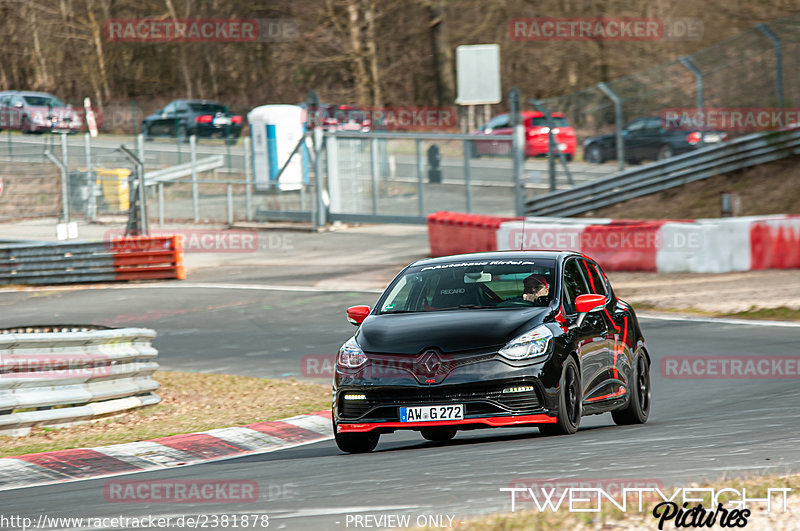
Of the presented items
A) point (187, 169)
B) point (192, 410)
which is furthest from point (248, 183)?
point (192, 410)

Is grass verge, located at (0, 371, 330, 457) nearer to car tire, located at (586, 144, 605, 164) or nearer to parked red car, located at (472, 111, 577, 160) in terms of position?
car tire, located at (586, 144, 605, 164)

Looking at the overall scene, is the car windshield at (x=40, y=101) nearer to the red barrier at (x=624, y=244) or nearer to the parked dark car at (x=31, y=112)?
the parked dark car at (x=31, y=112)

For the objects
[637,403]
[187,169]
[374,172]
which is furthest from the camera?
[187,169]

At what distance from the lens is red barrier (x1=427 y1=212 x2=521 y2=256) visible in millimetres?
25000

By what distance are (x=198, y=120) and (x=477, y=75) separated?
2416cm

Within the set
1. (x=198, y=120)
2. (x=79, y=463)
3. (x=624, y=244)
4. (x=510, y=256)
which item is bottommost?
(x=79, y=463)

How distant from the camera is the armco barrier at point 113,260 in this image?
26.1 meters

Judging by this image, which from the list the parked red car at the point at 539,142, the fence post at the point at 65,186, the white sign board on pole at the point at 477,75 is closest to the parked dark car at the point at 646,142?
the parked red car at the point at 539,142

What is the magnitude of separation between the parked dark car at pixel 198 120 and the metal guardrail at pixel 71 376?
38.5 m

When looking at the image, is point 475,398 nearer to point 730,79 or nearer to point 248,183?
point 730,79

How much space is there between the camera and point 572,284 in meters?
9.57

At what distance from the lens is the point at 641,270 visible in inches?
883

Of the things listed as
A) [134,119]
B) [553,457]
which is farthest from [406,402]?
[134,119]

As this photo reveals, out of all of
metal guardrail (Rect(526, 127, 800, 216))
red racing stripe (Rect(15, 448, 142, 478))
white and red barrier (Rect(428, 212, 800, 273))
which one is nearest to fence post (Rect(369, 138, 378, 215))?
metal guardrail (Rect(526, 127, 800, 216))
